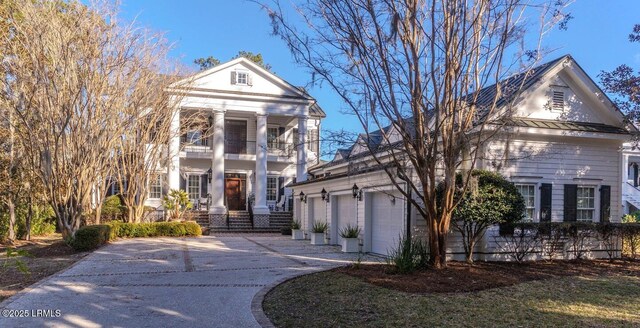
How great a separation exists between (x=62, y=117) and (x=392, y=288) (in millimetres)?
12068

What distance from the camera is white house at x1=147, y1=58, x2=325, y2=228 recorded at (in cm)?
2656

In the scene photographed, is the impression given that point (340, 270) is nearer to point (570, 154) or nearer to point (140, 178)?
point (570, 154)

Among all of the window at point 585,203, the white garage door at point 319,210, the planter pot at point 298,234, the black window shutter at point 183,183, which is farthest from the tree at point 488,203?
the black window shutter at point 183,183

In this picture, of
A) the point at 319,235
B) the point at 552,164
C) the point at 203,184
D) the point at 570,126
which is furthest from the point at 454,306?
the point at 203,184

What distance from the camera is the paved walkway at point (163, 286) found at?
6.65 meters

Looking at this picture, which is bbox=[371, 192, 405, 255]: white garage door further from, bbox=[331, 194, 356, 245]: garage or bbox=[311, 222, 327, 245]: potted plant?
bbox=[311, 222, 327, 245]: potted plant

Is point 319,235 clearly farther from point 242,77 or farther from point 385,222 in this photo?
point 242,77

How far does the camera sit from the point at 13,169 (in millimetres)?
18109

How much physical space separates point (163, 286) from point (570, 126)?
1164 cm

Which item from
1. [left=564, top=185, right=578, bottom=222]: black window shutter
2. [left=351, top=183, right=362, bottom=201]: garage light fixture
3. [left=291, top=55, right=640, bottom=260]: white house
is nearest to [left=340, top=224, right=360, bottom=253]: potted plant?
[left=291, top=55, right=640, bottom=260]: white house

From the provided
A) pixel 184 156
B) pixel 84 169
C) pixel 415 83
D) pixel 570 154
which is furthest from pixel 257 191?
pixel 415 83

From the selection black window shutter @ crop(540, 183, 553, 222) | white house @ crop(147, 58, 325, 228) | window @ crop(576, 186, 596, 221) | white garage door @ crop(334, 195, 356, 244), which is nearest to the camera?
black window shutter @ crop(540, 183, 553, 222)

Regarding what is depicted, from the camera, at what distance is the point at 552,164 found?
45.4ft

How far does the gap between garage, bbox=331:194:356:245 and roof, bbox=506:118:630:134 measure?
604 centimetres
